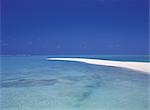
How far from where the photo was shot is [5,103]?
466cm

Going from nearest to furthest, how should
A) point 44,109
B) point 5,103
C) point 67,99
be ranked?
point 44,109, point 5,103, point 67,99

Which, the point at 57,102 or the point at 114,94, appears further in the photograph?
the point at 114,94

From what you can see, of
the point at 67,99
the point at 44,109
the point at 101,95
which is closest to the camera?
the point at 44,109

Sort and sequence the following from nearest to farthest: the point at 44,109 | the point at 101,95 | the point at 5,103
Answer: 1. the point at 44,109
2. the point at 5,103
3. the point at 101,95

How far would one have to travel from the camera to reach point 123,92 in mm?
5758

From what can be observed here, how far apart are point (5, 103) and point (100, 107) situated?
2271 millimetres

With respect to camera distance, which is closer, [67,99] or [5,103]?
[5,103]

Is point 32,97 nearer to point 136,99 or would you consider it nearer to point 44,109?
point 44,109

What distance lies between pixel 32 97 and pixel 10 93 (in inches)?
37.1

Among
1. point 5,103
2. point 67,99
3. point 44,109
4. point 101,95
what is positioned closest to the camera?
point 44,109

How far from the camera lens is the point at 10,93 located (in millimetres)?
5797

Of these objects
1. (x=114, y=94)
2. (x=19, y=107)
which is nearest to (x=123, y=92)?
(x=114, y=94)

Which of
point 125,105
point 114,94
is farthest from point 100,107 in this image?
point 114,94

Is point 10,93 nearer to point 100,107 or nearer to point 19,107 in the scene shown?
point 19,107
